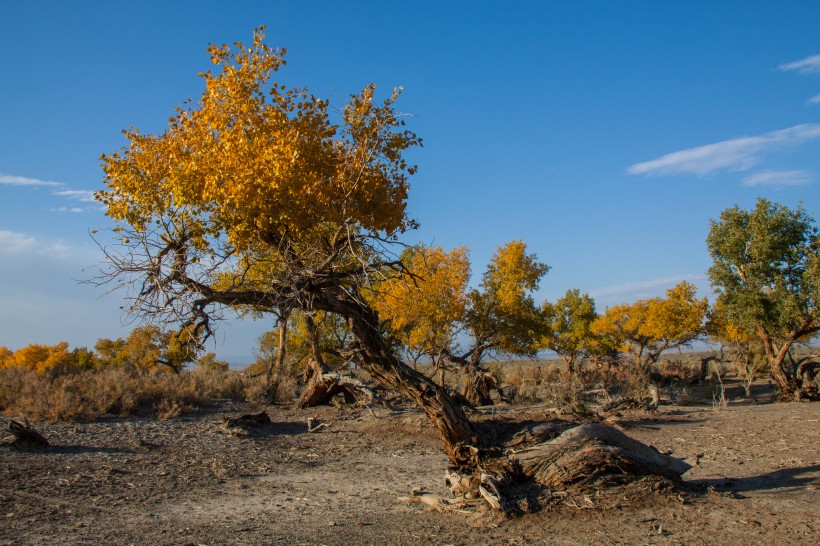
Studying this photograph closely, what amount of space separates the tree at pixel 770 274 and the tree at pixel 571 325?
15.5 meters

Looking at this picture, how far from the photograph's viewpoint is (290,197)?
817cm

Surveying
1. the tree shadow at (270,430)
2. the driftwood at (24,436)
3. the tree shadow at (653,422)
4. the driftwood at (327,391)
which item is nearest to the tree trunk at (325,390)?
the driftwood at (327,391)

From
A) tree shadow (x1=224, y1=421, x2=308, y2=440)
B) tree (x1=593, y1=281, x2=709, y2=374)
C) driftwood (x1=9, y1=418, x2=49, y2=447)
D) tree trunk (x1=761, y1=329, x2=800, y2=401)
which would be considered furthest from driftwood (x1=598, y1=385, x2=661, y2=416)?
tree (x1=593, y1=281, x2=709, y2=374)

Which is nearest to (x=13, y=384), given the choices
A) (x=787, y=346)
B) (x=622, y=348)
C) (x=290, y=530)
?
(x=290, y=530)

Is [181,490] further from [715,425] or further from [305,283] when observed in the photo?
[715,425]

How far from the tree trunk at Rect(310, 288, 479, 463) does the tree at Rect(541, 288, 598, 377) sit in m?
28.1

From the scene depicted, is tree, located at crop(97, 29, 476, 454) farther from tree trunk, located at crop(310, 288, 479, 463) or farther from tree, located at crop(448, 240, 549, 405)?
tree, located at crop(448, 240, 549, 405)

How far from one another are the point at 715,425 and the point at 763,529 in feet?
29.5

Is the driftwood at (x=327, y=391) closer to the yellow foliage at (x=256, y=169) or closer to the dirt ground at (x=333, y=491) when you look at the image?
the dirt ground at (x=333, y=491)

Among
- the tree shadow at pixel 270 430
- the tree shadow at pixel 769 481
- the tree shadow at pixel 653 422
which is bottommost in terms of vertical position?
the tree shadow at pixel 769 481

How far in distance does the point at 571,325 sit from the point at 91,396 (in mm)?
30782

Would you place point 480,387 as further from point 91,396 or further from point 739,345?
point 739,345

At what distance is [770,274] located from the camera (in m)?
20.1

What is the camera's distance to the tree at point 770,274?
63.5 ft
